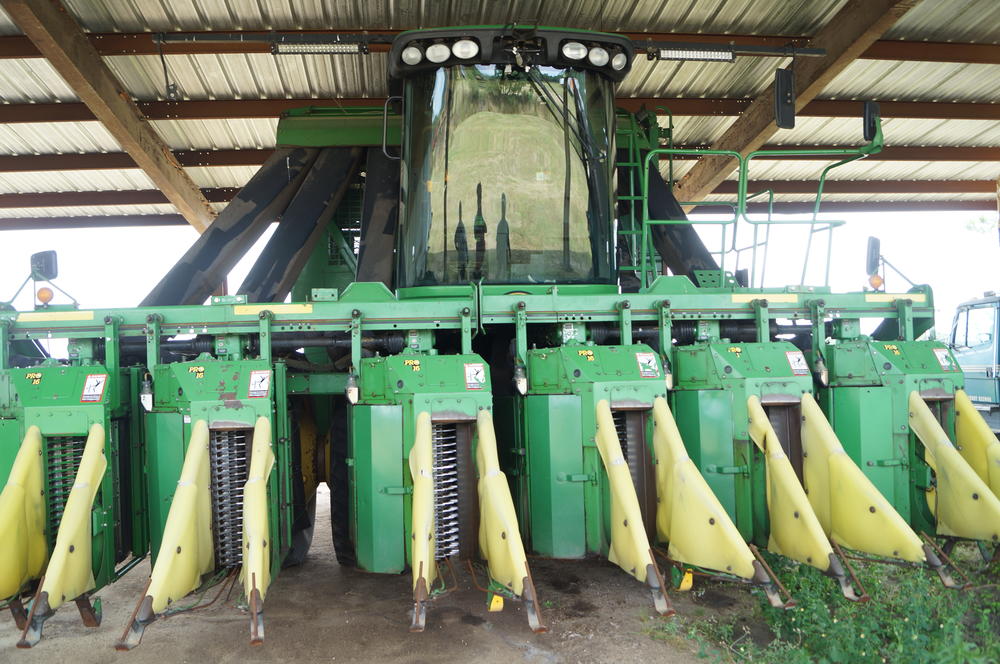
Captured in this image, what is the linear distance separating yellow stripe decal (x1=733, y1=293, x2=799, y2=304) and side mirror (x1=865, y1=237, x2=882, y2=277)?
1.84ft

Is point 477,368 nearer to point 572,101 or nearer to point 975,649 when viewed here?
point 572,101

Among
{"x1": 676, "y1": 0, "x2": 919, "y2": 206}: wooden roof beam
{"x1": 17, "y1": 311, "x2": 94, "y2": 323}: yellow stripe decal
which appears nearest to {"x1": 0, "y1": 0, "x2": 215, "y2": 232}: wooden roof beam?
{"x1": 17, "y1": 311, "x2": 94, "y2": 323}: yellow stripe decal

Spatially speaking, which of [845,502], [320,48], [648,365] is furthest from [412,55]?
[845,502]

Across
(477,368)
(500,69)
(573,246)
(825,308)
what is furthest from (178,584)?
(825,308)

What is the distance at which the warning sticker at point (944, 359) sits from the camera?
4.44 m

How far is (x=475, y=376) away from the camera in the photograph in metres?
3.99

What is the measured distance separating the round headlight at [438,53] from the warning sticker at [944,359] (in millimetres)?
3492

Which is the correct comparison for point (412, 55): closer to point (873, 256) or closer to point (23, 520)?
point (873, 256)

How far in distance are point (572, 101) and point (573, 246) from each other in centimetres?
98

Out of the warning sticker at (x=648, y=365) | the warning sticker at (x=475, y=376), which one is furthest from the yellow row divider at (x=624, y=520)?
the warning sticker at (x=475, y=376)

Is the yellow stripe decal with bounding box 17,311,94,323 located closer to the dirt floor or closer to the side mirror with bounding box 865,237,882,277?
the dirt floor

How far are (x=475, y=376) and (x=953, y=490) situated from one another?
2552 mm

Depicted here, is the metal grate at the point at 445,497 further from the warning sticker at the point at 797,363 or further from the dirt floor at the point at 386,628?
the warning sticker at the point at 797,363

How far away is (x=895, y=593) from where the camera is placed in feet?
13.6
